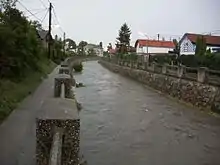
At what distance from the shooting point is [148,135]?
13.3 meters

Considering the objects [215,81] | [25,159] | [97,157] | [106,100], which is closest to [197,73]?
[215,81]

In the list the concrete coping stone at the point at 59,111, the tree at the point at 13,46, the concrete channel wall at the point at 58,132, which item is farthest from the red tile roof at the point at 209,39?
the concrete channel wall at the point at 58,132

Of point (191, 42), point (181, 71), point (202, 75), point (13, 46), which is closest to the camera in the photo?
point (13, 46)

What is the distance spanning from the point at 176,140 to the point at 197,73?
31.0ft

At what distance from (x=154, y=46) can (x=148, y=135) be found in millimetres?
91415

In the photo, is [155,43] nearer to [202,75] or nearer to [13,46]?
[202,75]

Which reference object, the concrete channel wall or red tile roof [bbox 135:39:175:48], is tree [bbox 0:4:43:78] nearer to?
the concrete channel wall

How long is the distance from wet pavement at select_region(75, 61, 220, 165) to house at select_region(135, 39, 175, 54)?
262 ft

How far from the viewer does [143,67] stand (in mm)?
37656

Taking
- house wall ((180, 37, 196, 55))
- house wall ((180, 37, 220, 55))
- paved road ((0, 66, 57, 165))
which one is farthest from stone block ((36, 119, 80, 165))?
house wall ((180, 37, 196, 55))

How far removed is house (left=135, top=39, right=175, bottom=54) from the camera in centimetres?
10082

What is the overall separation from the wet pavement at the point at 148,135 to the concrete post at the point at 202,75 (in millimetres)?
1719

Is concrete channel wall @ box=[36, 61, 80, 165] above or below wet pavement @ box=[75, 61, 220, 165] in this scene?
above

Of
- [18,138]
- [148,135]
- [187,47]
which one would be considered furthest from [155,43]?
[18,138]
